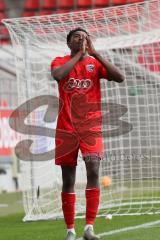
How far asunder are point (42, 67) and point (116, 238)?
397 centimetres

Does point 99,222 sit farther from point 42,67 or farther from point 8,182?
point 8,182

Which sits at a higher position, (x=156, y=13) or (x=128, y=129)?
(x=156, y=13)

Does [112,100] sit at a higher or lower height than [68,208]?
higher

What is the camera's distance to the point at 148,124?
9531 millimetres

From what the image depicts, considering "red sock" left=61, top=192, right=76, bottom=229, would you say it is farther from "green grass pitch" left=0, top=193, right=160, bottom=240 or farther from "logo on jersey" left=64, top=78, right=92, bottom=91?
"logo on jersey" left=64, top=78, right=92, bottom=91

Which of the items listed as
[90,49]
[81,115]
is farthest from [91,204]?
[90,49]

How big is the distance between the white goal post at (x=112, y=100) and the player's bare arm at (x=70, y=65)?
282 cm

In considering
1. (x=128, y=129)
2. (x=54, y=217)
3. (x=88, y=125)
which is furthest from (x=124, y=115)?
(x=88, y=125)

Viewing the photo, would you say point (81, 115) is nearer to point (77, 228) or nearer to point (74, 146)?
point (74, 146)

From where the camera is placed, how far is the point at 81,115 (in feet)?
18.8

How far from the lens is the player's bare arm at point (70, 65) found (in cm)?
551

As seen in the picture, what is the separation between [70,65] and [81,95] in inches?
11.5

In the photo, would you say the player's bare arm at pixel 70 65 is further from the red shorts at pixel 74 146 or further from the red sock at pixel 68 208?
the red sock at pixel 68 208

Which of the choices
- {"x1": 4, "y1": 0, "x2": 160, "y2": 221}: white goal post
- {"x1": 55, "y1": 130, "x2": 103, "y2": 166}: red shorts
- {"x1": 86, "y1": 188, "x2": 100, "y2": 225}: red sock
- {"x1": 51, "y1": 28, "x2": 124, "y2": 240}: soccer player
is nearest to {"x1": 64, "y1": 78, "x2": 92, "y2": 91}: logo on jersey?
{"x1": 51, "y1": 28, "x2": 124, "y2": 240}: soccer player
